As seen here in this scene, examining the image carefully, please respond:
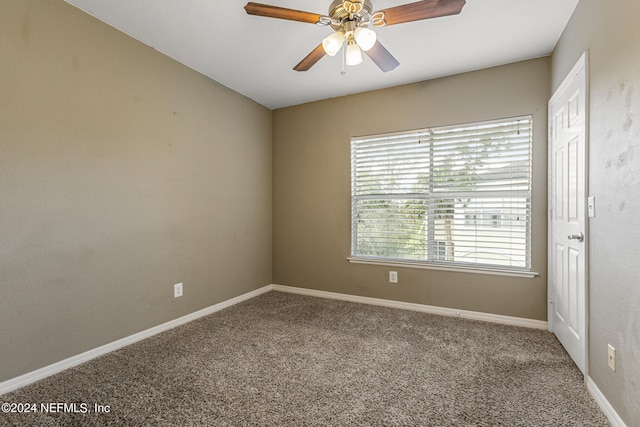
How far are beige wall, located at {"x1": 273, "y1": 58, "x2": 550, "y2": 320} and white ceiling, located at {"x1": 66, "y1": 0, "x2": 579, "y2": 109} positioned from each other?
0.69ft

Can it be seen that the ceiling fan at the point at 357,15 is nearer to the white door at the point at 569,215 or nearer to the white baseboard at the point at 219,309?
the white door at the point at 569,215

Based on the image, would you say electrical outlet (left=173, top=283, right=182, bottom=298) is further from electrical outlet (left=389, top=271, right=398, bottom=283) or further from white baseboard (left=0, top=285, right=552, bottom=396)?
electrical outlet (left=389, top=271, right=398, bottom=283)

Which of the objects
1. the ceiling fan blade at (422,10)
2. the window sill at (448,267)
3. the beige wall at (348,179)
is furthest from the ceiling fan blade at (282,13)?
the window sill at (448,267)

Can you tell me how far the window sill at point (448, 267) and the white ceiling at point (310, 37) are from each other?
6.47ft

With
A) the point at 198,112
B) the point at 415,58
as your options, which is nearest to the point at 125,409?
the point at 198,112

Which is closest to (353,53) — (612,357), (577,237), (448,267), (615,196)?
(615,196)

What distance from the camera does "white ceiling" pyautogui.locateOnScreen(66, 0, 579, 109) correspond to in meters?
2.03

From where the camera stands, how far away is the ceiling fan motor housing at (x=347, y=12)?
5.09 ft

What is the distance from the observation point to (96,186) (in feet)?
7.08

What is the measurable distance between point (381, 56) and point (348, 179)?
5.71 ft

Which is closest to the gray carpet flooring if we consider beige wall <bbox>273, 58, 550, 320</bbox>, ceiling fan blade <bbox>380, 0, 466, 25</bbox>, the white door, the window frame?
the white door

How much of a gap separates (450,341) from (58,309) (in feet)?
9.53

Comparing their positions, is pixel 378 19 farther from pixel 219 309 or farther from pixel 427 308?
pixel 219 309

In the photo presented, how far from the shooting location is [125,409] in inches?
62.1
